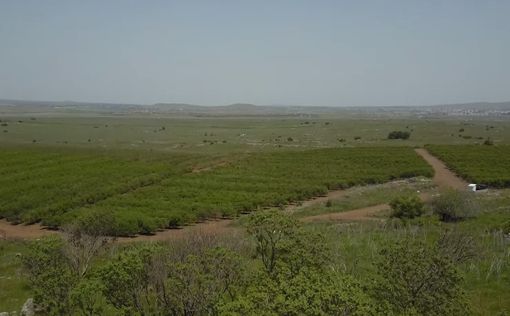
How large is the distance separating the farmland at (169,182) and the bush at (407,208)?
9195 millimetres

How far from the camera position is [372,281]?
10.4 meters

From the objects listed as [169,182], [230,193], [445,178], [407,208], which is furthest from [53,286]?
[445,178]

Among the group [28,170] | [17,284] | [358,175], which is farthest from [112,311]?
[28,170]

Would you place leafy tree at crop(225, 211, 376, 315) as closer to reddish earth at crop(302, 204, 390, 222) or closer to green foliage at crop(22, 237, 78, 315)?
green foliage at crop(22, 237, 78, 315)

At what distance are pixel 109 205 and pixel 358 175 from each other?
24.5 metres

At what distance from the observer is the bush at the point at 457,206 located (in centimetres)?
3047

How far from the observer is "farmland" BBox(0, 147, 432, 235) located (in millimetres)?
Answer: 32719

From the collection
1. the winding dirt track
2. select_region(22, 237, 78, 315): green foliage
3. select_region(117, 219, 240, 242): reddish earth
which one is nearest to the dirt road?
the winding dirt track

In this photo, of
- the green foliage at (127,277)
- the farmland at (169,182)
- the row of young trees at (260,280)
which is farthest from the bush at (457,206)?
the green foliage at (127,277)

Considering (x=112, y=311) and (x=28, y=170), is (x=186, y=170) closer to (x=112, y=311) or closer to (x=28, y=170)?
(x=28, y=170)

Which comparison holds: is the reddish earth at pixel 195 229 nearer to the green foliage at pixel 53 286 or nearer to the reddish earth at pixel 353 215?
the reddish earth at pixel 353 215

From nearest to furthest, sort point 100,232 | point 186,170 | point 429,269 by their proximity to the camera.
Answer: point 429,269
point 100,232
point 186,170

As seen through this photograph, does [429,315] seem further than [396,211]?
No

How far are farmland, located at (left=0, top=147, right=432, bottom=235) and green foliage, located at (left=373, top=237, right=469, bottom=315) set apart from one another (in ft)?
67.5
